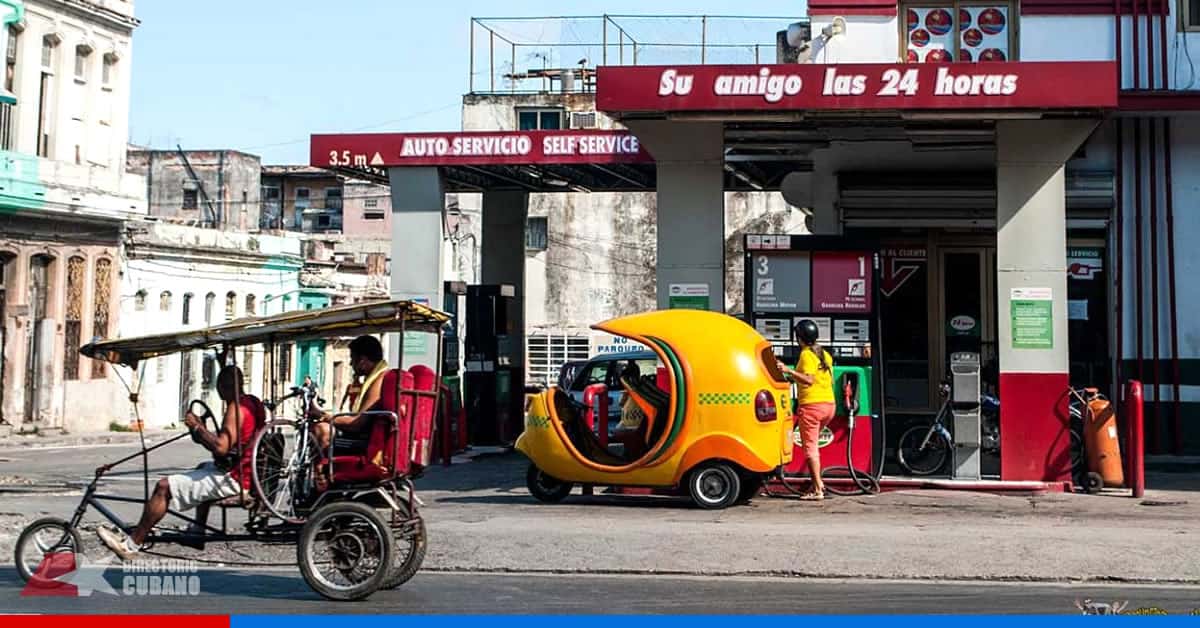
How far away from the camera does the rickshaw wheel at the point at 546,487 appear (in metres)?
15.2

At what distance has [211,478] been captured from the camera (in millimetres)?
9703

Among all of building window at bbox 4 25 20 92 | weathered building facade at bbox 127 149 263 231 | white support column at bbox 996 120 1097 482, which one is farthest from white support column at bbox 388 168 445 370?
weathered building facade at bbox 127 149 263 231

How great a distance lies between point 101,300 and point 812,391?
2600 centimetres

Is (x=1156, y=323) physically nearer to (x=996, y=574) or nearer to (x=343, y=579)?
(x=996, y=574)

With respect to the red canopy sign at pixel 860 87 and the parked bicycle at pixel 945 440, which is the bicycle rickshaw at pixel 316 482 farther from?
the parked bicycle at pixel 945 440

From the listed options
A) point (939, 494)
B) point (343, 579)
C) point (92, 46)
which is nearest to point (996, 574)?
point (343, 579)

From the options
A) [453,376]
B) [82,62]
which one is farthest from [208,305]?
[453,376]

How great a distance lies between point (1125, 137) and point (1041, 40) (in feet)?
5.69

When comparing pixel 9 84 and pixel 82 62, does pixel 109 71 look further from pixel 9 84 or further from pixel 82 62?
pixel 9 84

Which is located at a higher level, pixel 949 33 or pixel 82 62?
pixel 82 62

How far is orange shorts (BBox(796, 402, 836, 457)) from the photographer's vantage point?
15.1m

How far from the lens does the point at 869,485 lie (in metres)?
15.9

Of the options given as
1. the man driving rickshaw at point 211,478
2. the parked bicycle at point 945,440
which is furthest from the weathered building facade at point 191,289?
the man driving rickshaw at point 211,478

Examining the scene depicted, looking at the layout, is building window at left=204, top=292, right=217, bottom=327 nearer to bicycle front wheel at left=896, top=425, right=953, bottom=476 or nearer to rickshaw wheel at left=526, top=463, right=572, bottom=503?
bicycle front wheel at left=896, top=425, right=953, bottom=476
